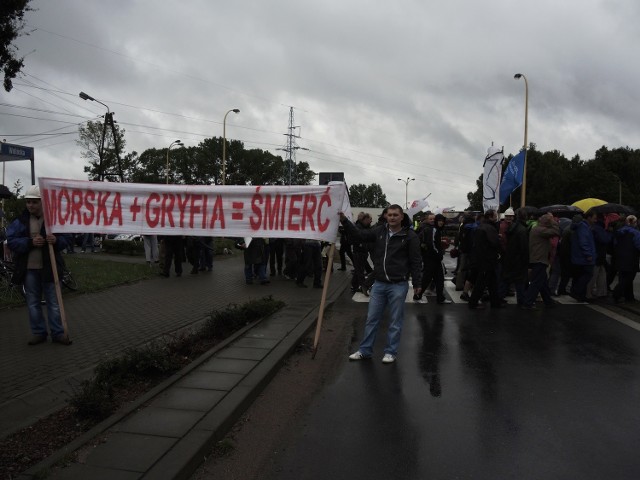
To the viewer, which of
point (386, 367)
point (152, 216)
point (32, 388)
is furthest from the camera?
point (152, 216)

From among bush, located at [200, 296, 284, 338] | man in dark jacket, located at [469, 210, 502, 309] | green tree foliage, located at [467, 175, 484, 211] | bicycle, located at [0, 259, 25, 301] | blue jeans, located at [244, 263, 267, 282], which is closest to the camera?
bush, located at [200, 296, 284, 338]

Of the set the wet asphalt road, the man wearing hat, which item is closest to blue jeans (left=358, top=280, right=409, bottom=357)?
the wet asphalt road

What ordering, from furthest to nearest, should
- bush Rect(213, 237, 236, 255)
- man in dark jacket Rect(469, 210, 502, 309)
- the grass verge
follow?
bush Rect(213, 237, 236, 255) → man in dark jacket Rect(469, 210, 502, 309) → the grass verge

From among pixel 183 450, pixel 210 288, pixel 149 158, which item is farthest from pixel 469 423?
pixel 149 158

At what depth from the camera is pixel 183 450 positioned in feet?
11.1

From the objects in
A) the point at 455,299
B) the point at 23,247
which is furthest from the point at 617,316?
the point at 23,247

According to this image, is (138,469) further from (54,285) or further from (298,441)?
(54,285)

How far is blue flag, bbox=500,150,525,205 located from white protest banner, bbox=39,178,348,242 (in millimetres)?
12551

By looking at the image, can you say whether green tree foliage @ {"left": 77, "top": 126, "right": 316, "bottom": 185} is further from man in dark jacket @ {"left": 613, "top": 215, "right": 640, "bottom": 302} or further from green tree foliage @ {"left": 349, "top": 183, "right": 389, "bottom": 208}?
man in dark jacket @ {"left": 613, "top": 215, "right": 640, "bottom": 302}

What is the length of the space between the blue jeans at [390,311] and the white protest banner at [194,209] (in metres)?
0.90

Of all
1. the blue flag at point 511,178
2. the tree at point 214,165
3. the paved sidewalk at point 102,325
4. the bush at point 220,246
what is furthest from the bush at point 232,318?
the tree at point 214,165

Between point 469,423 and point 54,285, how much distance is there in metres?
5.23

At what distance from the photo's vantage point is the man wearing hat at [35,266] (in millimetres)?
6270

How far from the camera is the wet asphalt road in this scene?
3438mm
